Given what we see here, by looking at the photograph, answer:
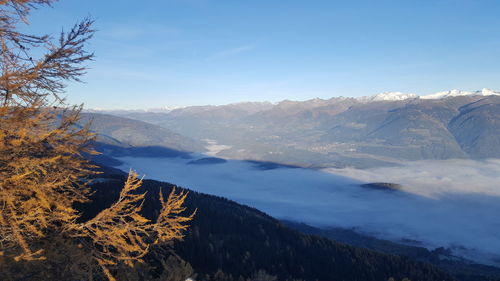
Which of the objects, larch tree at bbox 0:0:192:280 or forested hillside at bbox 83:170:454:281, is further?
forested hillside at bbox 83:170:454:281

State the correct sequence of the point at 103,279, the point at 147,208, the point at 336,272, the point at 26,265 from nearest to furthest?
the point at 26,265, the point at 103,279, the point at 147,208, the point at 336,272

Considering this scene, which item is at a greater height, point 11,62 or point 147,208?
point 11,62

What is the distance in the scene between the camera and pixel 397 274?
94562 mm

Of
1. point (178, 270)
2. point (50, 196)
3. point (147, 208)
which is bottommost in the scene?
point (147, 208)

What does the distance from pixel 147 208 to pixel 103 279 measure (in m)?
62.6

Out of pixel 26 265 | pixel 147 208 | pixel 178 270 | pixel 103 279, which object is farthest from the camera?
pixel 147 208

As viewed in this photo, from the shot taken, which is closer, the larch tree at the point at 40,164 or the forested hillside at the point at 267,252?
the larch tree at the point at 40,164

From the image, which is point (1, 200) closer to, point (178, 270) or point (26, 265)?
point (26, 265)

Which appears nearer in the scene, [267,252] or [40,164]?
[40,164]

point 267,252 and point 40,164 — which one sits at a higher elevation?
point 40,164

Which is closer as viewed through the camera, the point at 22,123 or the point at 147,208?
the point at 22,123

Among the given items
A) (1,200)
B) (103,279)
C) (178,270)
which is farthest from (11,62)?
(178,270)

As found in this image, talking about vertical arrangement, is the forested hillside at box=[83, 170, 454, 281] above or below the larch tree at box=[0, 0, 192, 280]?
below

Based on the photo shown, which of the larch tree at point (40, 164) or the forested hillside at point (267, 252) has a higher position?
the larch tree at point (40, 164)
